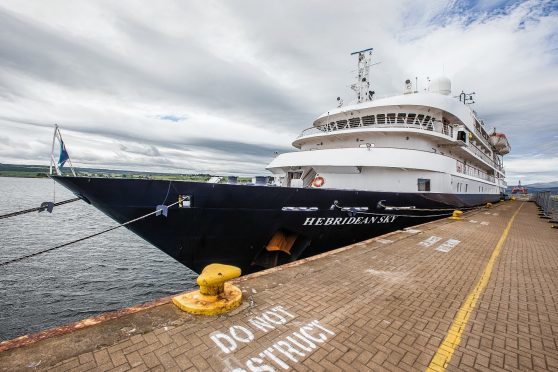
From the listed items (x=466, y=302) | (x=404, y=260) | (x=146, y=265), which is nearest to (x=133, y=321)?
(x=466, y=302)

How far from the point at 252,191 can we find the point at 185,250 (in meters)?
2.12

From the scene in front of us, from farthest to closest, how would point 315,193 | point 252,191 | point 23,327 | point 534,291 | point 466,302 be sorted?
point 23,327 < point 315,193 < point 252,191 < point 534,291 < point 466,302

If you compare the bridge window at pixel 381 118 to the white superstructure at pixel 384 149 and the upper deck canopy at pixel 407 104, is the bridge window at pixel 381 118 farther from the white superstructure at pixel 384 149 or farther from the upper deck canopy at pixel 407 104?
the upper deck canopy at pixel 407 104

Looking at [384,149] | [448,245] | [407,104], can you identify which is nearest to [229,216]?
[448,245]

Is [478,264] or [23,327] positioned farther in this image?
[23,327]

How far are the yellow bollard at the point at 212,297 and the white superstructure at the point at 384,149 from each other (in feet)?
24.6

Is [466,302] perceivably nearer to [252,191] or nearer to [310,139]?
[252,191]

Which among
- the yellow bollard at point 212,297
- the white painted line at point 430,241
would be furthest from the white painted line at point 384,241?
the yellow bollard at point 212,297

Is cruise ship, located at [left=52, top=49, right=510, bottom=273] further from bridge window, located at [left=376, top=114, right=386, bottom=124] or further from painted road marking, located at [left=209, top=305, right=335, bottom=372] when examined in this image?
painted road marking, located at [left=209, top=305, right=335, bottom=372]

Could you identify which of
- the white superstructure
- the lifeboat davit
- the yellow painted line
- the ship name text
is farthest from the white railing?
the lifeboat davit

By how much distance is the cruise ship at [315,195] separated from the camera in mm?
5891

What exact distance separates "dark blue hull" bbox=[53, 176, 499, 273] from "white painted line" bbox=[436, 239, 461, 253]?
2232 mm

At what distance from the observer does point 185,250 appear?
6.50 m

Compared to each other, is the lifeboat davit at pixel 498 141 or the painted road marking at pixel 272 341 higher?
the lifeboat davit at pixel 498 141
